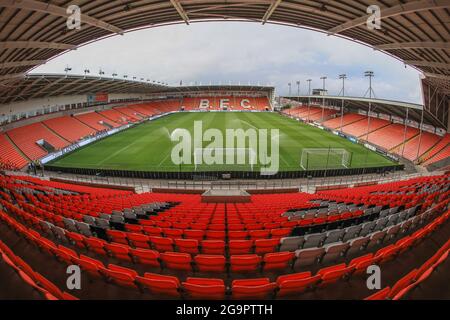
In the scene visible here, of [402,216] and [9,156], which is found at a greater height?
[402,216]

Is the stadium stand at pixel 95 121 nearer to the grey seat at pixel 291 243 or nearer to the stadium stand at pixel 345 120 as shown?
the grey seat at pixel 291 243

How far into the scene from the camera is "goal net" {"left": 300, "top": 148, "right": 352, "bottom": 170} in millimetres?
24434

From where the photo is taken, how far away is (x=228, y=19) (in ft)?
44.4

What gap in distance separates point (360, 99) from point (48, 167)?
45.4 m

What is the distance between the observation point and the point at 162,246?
5.59 meters

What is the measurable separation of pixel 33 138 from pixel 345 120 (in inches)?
2254

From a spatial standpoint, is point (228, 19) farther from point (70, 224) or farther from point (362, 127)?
point (362, 127)

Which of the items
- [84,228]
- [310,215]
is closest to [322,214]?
[310,215]

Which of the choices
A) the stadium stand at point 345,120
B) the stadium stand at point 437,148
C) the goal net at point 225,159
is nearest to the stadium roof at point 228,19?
the goal net at point 225,159

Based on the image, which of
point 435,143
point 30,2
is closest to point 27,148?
Answer: point 30,2

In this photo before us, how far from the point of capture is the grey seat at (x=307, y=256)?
4.86 meters

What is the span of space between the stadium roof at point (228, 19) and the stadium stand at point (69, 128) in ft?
76.7

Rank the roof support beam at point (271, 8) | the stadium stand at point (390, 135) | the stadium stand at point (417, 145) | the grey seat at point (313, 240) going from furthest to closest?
the stadium stand at point (390, 135) → the stadium stand at point (417, 145) → the roof support beam at point (271, 8) → the grey seat at point (313, 240)

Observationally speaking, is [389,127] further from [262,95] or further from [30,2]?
[262,95]
